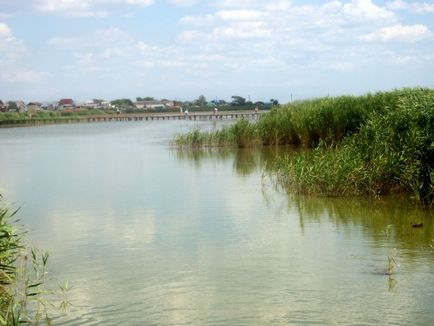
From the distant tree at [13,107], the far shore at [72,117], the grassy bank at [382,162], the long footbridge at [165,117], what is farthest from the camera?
the distant tree at [13,107]

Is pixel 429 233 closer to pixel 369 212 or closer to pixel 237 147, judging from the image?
pixel 369 212

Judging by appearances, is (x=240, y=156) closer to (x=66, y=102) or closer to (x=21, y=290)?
(x=21, y=290)

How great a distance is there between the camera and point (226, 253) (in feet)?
31.6

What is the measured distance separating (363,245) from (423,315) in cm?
316

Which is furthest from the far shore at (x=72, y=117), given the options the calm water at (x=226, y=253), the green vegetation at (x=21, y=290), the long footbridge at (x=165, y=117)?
the green vegetation at (x=21, y=290)

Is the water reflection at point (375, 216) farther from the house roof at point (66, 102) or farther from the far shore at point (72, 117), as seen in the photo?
the house roof at point (66, 102)

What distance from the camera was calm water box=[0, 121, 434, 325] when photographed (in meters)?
Result: 7.17

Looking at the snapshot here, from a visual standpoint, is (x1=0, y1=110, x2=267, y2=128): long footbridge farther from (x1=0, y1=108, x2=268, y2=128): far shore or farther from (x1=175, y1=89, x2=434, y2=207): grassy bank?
(x1=175, y1=89, x2=434, y2=207): grassy bank

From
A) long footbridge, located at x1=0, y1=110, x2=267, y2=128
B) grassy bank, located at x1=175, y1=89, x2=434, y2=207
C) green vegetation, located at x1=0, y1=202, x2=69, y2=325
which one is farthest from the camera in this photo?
long footbridge, located at x1=0, y1=110, x2=267, y2=128

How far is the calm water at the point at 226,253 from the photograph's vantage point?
7.17 meters

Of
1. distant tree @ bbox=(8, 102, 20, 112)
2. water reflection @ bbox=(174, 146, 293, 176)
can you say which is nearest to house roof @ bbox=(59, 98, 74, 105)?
distant tree @ bbox=(8, 102, 20, 112)

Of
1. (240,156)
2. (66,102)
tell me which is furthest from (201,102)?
(240,156)

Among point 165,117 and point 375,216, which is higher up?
point 165,117

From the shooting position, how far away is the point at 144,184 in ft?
58.6
